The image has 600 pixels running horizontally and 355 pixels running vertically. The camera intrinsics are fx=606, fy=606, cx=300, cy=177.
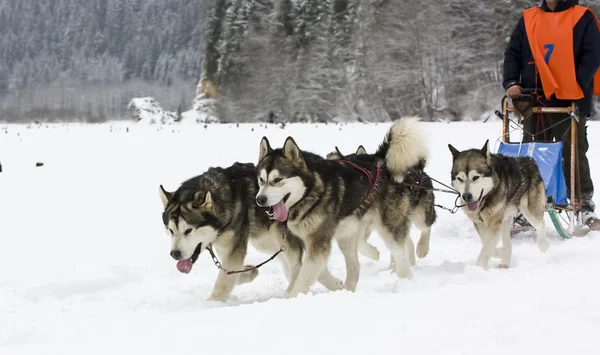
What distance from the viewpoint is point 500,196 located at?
4.67 metres

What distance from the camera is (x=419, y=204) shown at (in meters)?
4.63

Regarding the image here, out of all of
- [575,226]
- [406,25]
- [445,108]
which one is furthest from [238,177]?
[406,25]

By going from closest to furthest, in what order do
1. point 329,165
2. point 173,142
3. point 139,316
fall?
1. point 139,316
2. point 329,165
3. point 173,142

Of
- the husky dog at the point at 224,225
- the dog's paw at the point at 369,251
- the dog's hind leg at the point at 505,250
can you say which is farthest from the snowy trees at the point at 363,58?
the husky dog at the point at 224,225

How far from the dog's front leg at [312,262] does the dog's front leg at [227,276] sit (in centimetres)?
41

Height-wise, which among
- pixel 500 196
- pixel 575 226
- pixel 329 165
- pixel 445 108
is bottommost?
Answer: pixel 445 108

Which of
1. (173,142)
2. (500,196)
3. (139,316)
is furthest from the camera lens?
(173,142)

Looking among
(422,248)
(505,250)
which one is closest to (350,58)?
(422,248)

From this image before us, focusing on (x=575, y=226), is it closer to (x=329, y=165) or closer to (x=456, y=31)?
(x=329, y=165)

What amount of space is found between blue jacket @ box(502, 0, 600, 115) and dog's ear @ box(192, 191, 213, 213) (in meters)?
3.21

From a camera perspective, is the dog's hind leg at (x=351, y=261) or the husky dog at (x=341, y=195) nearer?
the husky dog at (x=341, y=195)

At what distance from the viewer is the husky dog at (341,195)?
12.3 ft

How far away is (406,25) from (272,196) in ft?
78.8

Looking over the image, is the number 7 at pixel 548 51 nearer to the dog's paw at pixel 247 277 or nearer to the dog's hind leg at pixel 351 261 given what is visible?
the dog's hind leg at pixel 351 261
